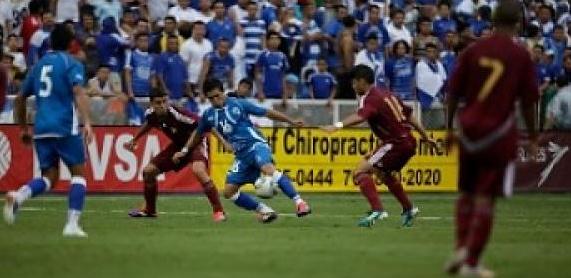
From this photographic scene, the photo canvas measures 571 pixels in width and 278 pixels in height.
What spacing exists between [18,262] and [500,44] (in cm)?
495

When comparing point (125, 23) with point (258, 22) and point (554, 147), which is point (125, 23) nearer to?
point (258, 22)

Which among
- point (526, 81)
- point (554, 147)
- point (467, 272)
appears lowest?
point (554, 147)

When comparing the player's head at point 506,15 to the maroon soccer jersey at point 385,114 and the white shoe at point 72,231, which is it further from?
the maroon soccer jersey at point 385,114

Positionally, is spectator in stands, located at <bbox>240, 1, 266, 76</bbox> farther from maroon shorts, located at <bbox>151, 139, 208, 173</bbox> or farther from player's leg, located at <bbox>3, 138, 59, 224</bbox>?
player's leg, located at <bbox>3, 138, 59, 224</bbox>

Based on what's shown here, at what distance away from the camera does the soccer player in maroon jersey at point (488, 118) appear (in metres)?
12.3

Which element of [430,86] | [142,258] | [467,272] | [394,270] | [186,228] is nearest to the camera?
[467,272]

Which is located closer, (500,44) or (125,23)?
(500,44)

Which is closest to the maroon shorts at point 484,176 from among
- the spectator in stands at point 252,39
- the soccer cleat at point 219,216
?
the soccer cleat at point 219,216

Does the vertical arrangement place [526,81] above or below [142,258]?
above

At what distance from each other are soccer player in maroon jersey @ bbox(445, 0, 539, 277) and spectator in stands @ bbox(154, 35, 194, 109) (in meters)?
16.6

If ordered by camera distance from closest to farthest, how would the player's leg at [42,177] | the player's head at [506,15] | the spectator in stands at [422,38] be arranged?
1. the player's head at [506,15]
2. the player's leg at [42,177]
3. the spectator in stands at [422,38]

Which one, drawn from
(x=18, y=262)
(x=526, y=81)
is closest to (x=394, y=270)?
(x=526, y=81)

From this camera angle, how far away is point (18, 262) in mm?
13969

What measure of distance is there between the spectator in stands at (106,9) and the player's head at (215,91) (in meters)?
9.43
